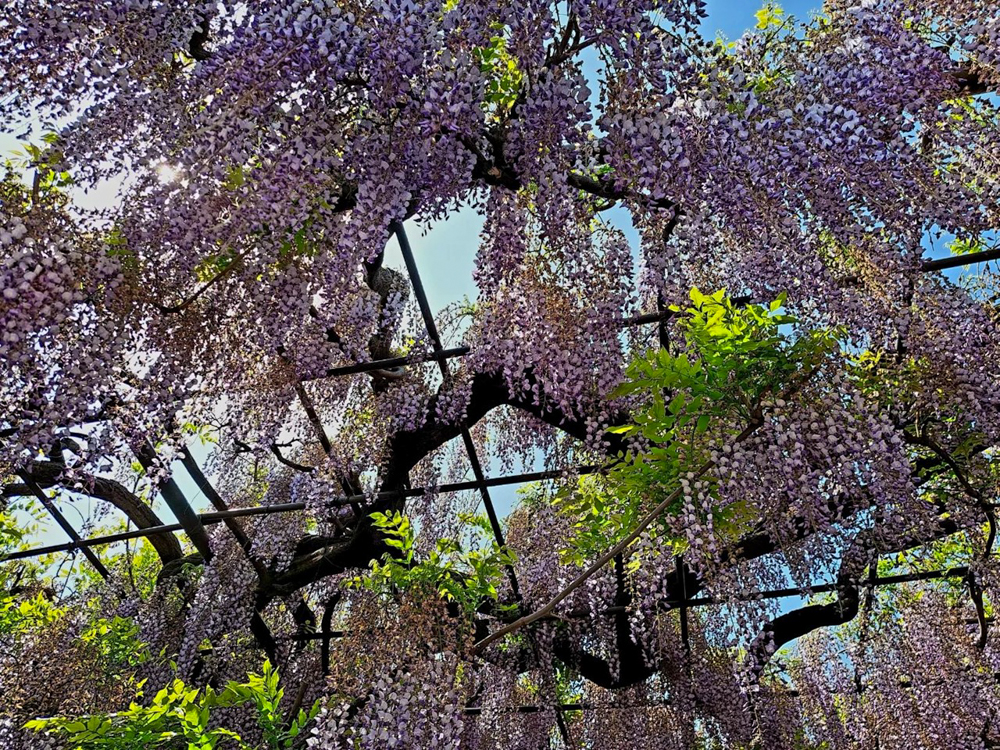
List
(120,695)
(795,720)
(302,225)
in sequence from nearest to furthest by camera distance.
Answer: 1. (302,225)
2. (120,695)
3. (795,720)

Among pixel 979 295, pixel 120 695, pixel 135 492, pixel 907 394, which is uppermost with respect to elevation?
pixel 135 492

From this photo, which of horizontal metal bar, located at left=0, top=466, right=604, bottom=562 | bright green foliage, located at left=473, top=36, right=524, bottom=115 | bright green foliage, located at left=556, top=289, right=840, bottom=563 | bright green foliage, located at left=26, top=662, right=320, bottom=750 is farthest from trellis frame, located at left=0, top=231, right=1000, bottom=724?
bright green foliage, located at left=26, top=662, right=320, bottom=750

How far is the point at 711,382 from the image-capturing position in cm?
238

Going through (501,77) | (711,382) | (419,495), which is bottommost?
(711,382)

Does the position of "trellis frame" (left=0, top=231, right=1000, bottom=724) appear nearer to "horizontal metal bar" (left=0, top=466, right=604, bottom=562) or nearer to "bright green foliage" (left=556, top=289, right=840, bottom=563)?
"horizontal metal bar" (left=0, top=466, right=604, bottom=562)

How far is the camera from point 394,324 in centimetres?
486

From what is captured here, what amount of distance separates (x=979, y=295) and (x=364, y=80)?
4186 millimetres

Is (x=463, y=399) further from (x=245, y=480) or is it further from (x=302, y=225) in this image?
(x=245, y=480)

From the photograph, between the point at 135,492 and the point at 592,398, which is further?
the point at 135,492

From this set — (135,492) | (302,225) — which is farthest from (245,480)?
(302,225)

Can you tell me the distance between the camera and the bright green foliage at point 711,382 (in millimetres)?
2338

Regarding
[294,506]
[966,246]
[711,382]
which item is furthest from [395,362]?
[966,246]

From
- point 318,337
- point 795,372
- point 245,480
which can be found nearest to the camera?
point 795,372

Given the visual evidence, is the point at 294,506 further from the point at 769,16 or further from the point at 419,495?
the point at 769,16
